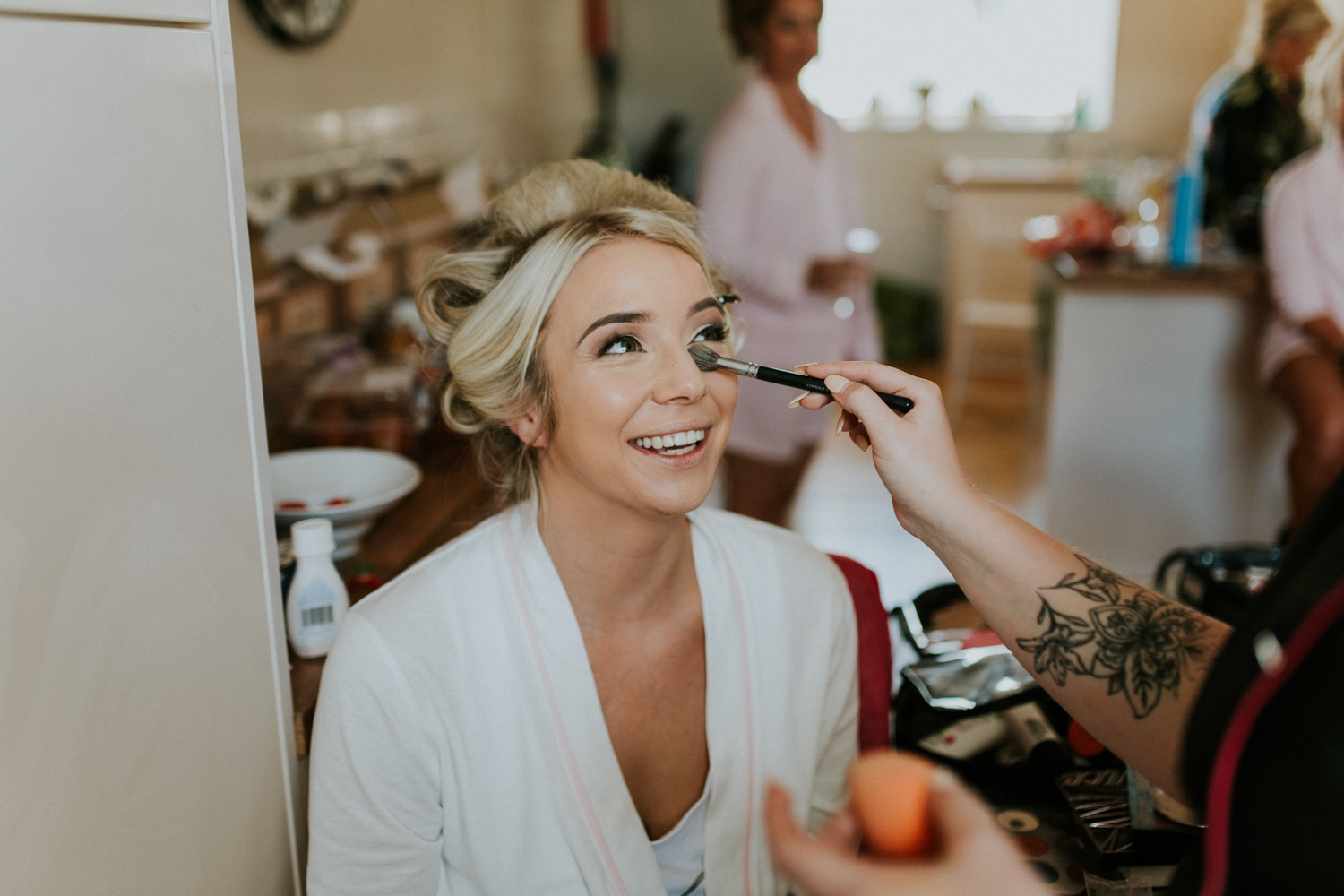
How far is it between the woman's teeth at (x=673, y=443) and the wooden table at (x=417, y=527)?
1.10 feet

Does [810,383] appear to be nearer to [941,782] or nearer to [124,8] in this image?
[941,782]

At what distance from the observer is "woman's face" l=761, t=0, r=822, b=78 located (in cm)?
255

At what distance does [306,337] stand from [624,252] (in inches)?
52.7

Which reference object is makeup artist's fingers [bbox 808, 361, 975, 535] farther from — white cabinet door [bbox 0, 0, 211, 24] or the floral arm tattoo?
white cabinet door [bbox 0, 0, 211, 24]

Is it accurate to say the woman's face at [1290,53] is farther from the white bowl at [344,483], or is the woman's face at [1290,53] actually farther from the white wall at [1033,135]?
the white bowl at [344,483]

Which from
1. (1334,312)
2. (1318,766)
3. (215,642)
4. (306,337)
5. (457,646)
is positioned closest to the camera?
(1318,766)

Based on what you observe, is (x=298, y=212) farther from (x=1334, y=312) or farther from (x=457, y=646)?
(x=1334, y=312)

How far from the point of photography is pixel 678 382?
1.19m

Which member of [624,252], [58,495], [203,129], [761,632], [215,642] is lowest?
[761,632]

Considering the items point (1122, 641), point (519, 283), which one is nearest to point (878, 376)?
point (1122, 641)

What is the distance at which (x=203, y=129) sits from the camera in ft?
3.08

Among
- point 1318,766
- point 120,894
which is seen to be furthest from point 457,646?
point 1318,766

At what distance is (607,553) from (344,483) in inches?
24.1

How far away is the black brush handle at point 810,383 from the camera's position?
108 cm
